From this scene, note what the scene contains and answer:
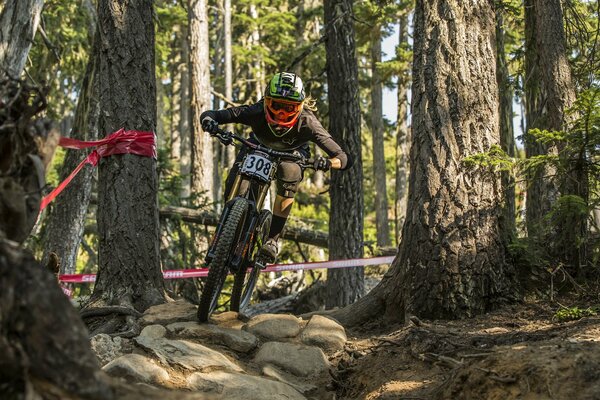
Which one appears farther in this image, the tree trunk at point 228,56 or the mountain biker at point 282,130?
the tree trunk at point 228,56

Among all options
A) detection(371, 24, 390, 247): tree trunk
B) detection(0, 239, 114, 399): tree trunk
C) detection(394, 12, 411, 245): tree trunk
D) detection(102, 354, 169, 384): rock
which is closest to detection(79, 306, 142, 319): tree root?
detection(102, 354, 169, 384): rock

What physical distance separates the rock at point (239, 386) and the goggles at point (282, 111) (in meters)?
2.46

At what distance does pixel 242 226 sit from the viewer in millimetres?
6195

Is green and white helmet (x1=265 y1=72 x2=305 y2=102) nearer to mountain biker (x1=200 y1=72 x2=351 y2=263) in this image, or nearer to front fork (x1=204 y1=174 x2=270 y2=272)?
mountain biker (x1=200 y1=72 x2=351 y2=263)

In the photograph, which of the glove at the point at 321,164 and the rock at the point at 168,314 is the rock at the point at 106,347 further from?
the glove at the point at 321,164

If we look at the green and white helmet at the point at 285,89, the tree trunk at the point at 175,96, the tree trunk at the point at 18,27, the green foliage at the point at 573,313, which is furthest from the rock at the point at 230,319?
the tree trunk at the point at 175,96

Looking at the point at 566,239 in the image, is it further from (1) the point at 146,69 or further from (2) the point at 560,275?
(1) the point at 146,69

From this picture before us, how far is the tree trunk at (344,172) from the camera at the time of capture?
1011cm

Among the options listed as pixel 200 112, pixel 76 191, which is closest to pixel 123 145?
pixel 76 191

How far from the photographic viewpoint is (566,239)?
6469mm

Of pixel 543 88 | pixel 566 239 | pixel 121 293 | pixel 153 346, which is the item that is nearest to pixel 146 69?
pixel 121 293

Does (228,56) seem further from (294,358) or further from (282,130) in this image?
(294,358)

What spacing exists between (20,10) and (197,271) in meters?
4.14

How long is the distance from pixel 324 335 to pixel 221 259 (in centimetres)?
107
